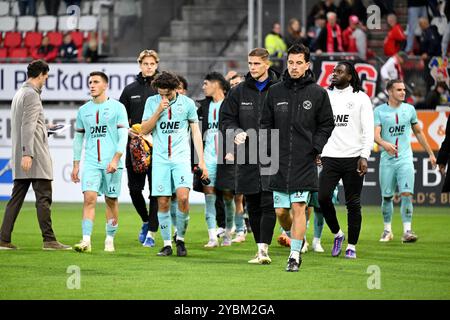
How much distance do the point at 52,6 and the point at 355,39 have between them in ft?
27.0

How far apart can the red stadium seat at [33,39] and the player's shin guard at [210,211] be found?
12.9 metres

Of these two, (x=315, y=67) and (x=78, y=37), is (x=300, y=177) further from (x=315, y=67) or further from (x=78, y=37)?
(x=78, y=37)

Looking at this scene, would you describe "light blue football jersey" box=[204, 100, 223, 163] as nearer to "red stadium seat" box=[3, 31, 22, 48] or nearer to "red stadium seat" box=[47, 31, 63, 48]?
"red stadium seat" box=[47, 31, 63, 48]

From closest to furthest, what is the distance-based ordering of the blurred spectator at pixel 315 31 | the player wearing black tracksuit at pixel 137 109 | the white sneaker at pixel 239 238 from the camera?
the player wearing black tracksuit at pixel 137 109 → the white sneaker at pixel 239 238 → the blurred spectator at pixel 315 31

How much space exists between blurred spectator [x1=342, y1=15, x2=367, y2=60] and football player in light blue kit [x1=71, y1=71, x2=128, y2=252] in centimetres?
1207

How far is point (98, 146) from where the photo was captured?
13750mm

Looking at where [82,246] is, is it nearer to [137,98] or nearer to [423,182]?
[137,98]

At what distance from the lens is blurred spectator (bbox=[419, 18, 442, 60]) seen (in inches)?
955

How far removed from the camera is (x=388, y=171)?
16.0m

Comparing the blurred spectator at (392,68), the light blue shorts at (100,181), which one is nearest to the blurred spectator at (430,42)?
the blurred spectator at (392,68)

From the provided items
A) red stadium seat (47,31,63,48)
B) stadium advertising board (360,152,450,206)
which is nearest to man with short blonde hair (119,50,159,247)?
stadium advertising board (360,152,450,206)

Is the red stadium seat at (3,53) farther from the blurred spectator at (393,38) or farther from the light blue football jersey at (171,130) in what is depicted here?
the light blue football jersey at (171,130)

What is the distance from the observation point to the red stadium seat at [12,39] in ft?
88.1

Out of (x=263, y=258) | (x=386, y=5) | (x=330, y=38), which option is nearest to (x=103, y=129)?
(x=263, y=258)
